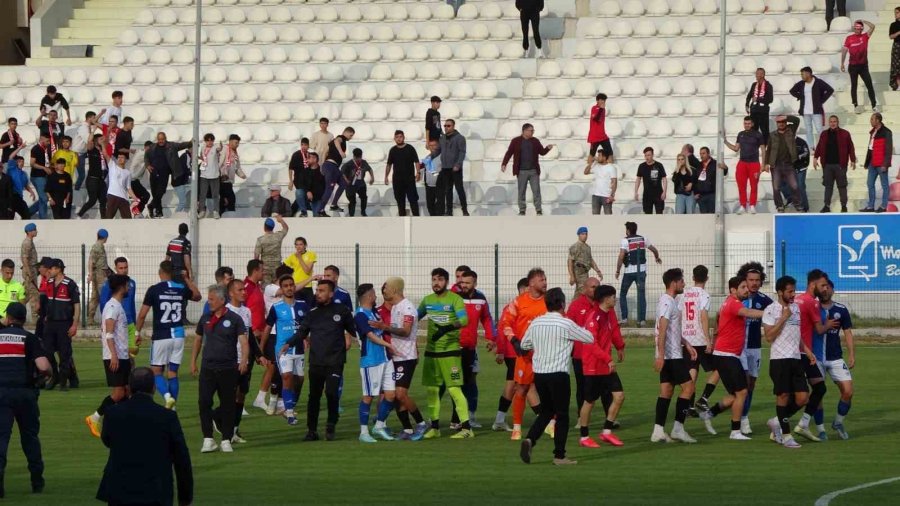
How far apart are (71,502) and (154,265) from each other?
1898cm

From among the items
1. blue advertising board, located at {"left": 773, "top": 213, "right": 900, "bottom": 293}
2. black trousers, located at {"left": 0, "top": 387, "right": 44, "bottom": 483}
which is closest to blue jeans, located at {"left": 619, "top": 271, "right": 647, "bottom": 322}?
blue advertising board, located at {"left": 773, "top": 213, "right": 900, "bottom": 293}

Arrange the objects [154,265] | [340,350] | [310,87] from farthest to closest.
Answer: [310,87] < [154,265] < [340,350]

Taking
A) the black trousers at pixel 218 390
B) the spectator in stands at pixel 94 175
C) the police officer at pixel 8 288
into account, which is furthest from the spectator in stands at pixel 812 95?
the black trousers at pixel 218 390

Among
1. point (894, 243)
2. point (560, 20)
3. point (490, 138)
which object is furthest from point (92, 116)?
point (894, 243)

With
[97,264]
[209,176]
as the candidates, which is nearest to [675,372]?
[97,264]

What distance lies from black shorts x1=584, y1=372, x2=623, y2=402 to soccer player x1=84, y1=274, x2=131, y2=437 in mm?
4985

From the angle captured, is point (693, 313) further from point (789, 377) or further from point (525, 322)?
point (525, 322)

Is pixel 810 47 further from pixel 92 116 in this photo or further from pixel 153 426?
pixel 153 426

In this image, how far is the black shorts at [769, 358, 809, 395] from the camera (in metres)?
16.7

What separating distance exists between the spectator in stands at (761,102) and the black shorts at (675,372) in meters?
16.1

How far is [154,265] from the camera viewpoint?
3219 cm

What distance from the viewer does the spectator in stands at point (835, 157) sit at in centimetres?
3064

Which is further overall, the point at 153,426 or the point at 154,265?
the point at 154,265

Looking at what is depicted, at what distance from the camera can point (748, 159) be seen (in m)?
31.2
